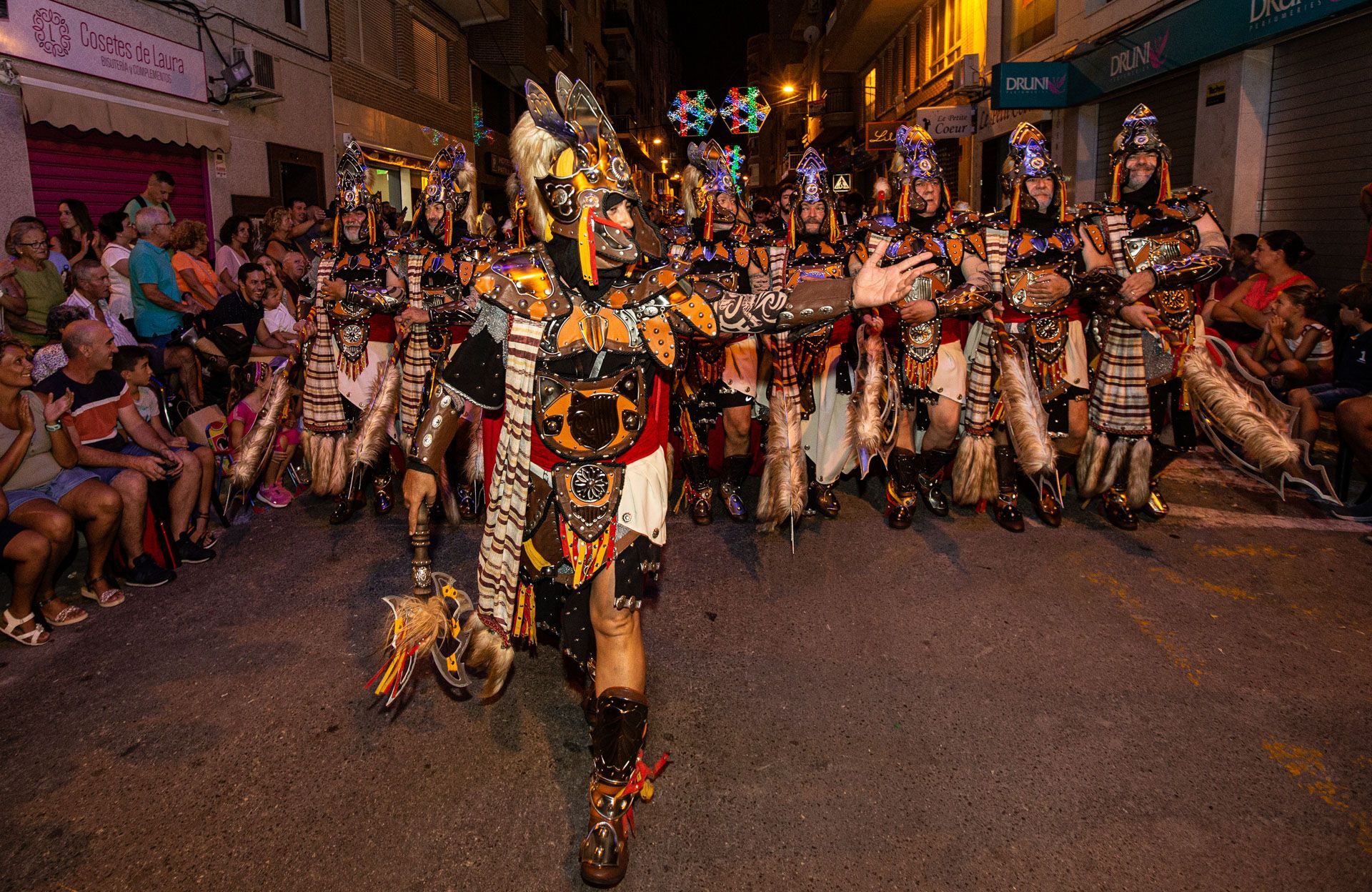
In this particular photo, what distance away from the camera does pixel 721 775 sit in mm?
3146

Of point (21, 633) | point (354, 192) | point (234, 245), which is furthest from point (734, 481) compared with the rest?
point (234, 245)

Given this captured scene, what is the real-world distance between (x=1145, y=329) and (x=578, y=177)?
410cm

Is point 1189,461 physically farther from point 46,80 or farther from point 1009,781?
point 46,80

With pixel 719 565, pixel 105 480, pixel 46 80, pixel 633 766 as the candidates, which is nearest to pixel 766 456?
pixel 719 565

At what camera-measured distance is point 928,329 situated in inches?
223

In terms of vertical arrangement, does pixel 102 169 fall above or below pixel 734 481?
above

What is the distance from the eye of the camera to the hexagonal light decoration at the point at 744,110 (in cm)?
1115

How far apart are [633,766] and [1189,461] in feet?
21.5

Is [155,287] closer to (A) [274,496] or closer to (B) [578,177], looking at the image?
(A) [274,496]

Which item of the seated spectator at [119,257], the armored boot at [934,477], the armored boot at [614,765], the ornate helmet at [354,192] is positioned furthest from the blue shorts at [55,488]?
the armored boot at [934,477]

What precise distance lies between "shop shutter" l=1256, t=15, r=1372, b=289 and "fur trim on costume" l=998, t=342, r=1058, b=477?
5918mm

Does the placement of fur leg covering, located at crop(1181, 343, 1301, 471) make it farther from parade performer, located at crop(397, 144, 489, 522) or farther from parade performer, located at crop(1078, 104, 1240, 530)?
parade performer, located at crop(397, 144, 489, 522)

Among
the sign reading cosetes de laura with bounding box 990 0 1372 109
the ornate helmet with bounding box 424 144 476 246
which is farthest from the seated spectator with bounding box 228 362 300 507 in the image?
the sign reading cosetes de laura with bounding box 990 0 1372 109

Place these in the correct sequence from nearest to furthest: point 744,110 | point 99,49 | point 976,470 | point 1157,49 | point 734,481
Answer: point 976,470
point 734,481
point 99,49
point 1157,49
point 744,110
